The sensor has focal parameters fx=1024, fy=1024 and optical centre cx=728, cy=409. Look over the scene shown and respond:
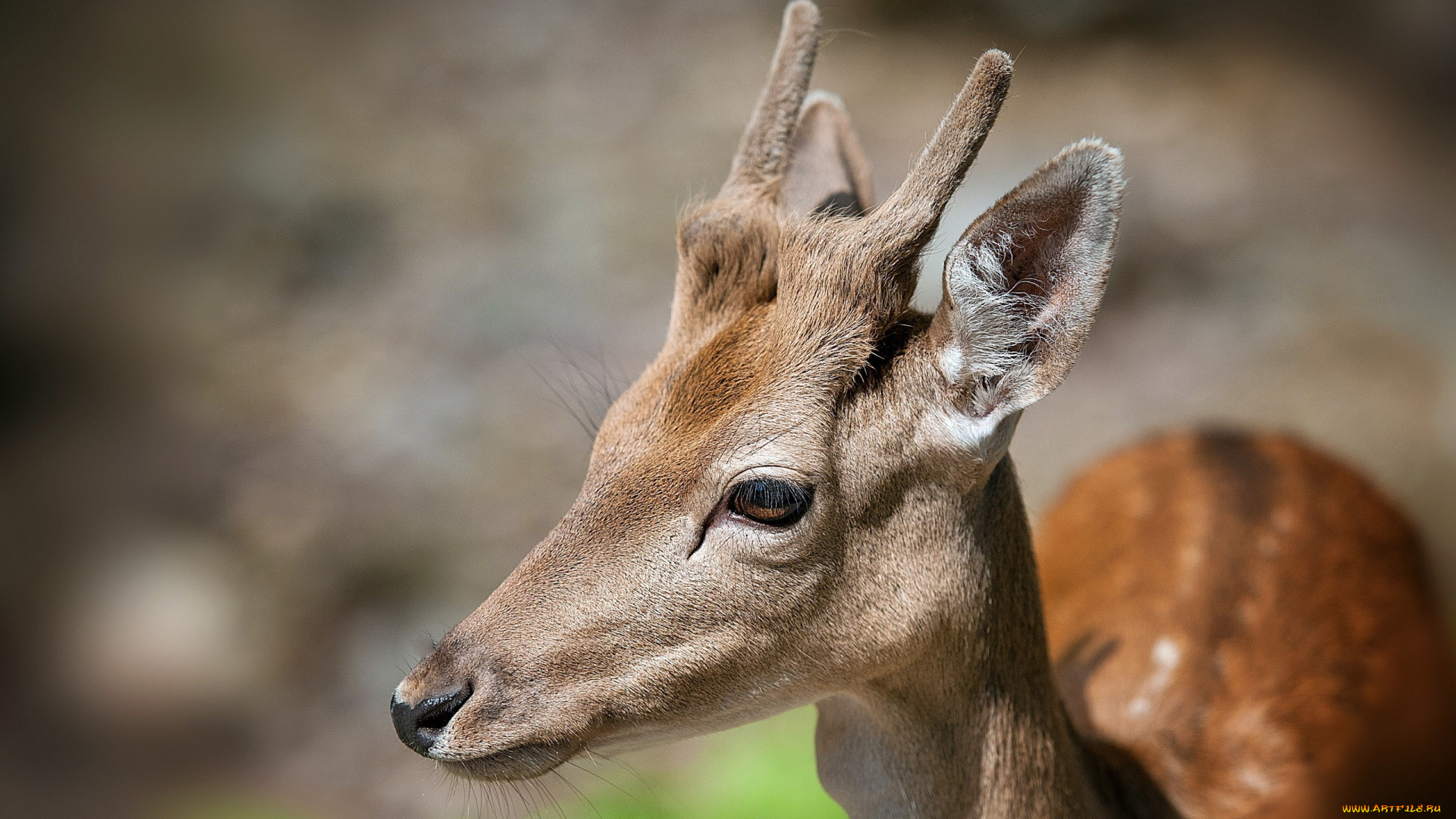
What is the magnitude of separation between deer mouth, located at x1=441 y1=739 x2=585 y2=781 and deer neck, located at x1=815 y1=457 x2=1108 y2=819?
61 cm

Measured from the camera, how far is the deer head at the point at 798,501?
1881mm

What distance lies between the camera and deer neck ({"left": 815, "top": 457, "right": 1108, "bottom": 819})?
207 cm

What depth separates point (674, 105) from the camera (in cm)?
859

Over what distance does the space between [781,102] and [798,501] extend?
98cm

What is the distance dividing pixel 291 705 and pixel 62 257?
4.02 meters

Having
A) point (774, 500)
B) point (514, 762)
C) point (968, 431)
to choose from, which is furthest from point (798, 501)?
point (514, 762)

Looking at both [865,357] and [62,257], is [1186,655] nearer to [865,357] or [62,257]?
[865,357]

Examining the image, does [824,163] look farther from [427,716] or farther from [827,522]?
[427,716]

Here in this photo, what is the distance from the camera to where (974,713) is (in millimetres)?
2125

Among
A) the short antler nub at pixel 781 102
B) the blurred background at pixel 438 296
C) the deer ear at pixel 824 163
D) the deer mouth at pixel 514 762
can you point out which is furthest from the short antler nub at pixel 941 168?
the blurred background at pixel 438 296

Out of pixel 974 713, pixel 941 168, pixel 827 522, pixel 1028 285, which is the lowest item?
pixel 974 713

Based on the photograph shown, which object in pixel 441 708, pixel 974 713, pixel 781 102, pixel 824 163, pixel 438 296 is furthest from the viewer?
pixel 438 296

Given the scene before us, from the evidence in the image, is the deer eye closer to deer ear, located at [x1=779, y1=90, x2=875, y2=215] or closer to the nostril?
the nostril

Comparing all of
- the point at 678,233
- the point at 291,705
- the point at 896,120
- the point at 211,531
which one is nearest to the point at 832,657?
the point at 678,233
